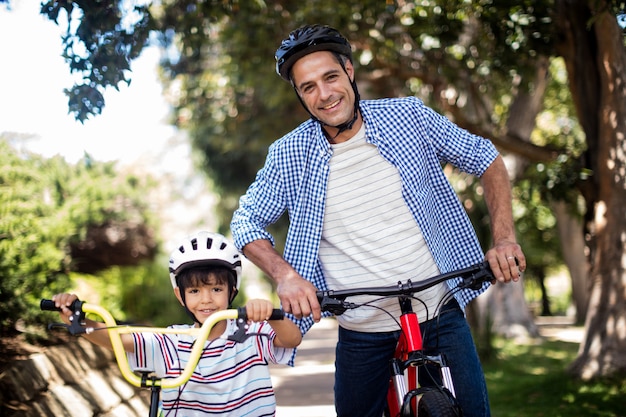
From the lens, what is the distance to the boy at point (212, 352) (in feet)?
12.2

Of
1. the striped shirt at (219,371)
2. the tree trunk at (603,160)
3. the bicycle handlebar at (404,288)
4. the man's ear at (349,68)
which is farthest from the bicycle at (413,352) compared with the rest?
the tree trunk at (603,160)

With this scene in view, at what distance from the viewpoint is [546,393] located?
343 inches

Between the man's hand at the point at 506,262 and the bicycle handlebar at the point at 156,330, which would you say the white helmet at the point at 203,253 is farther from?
the man's hand at the point at 506,262

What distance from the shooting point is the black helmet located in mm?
3721

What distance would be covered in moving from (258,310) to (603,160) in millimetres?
6463

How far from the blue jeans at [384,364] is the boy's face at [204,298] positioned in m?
0.65

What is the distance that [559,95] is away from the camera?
21562 mm

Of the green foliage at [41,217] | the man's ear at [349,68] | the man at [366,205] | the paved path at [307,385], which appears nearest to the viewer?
the man at [366,205]

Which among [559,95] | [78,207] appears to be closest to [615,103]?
[78,207]

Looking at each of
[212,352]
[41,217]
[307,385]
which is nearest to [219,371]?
[212,352]

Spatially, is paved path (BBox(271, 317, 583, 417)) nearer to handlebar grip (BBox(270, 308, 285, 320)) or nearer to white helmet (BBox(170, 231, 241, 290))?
white helmet (BBox(170, 231, 241, 290))

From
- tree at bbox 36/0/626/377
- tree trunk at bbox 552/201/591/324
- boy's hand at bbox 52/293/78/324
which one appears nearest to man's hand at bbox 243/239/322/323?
boy's hand at bbox 52/293/78/324

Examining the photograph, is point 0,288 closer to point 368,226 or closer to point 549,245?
point 368,226

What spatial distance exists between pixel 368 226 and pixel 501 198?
0.65 meters
